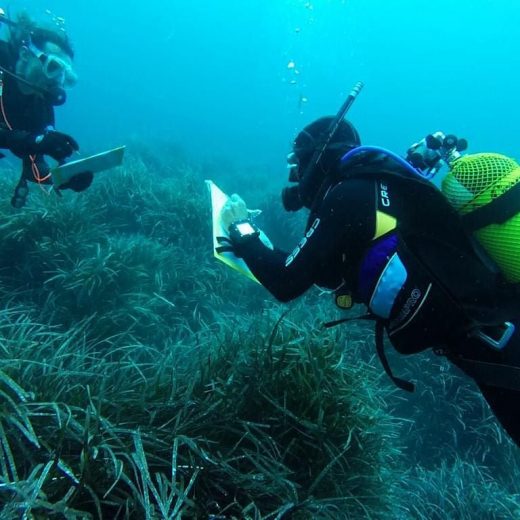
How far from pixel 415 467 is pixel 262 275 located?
3578 mm

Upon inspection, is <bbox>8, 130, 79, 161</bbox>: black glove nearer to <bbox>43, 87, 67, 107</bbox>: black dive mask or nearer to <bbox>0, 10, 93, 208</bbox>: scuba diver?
<bbox>0, 10, 93, 208</bbox>: scuba diver

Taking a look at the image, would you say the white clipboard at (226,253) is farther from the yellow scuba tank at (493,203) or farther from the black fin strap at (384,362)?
the yellow scuba tank at (493,203)

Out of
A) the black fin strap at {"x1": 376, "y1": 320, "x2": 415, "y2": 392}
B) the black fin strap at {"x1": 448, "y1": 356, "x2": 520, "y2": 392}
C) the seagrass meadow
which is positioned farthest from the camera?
the black fin strap at {"x1": 376, "y1": 320, "x2": 415, "y2": 392}

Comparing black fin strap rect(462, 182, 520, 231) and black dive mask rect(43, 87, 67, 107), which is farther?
black dive mask rect(43, 87, 67, 107)

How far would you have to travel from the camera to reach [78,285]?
14.9 feet

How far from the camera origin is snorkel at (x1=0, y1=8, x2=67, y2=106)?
3.93 meters

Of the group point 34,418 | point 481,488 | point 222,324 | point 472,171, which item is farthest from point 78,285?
point 481,488

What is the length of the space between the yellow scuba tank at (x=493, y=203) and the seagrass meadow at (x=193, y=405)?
1.39 meters

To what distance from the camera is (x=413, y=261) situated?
199cm

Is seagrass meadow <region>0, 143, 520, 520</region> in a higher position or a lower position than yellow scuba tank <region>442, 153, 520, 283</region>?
lower

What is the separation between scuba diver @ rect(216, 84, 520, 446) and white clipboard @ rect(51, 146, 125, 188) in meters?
2.20

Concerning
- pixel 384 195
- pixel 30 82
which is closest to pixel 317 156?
pixel 384 195

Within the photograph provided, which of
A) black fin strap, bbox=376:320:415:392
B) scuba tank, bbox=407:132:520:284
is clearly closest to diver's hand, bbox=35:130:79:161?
black fin strap, bbox=376:320:415:392

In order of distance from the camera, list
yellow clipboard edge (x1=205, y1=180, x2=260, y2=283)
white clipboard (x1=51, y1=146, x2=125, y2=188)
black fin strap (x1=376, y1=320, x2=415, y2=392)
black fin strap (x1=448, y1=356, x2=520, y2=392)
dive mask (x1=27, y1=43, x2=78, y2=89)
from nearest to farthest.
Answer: black fin strap (x1=448, y1=356, x2=520, y2=392)
black fin strap (x1=376, y1=320, x2=415, y2=392)
yellow clipboard edge (x1=205, y1=180, x2=260, y2=283)
white clipboard (x1=51, y1=146, x2=125, y2=188)
dive mask (x1=27, y1=43, x2=78, y2=89)
